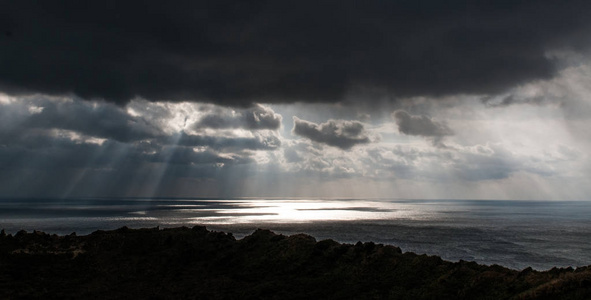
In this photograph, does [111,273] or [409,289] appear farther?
[111,273]

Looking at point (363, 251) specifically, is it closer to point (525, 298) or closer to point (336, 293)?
point (336, 293)

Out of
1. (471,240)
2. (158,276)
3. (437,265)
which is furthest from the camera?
(471,240)

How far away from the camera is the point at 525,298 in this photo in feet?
74.2

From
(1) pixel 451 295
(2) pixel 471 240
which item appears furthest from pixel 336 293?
(2) pixel 471 240

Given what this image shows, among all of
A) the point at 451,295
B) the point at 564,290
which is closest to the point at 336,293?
the point at 451,295

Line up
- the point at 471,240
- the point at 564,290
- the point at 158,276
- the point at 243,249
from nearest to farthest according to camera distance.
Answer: the point at 564,290, the point at 158,276, the point at 243,249, the point at 471,240

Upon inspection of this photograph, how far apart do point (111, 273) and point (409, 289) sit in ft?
89.0

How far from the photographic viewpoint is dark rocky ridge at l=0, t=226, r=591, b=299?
2695cm

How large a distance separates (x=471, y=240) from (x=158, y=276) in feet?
261

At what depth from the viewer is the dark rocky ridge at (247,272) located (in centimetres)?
2695

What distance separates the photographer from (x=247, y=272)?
1417 inches

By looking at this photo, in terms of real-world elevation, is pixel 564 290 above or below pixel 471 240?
above

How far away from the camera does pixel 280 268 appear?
120 ft

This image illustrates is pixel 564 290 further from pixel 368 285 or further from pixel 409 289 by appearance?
pixel 368 285
